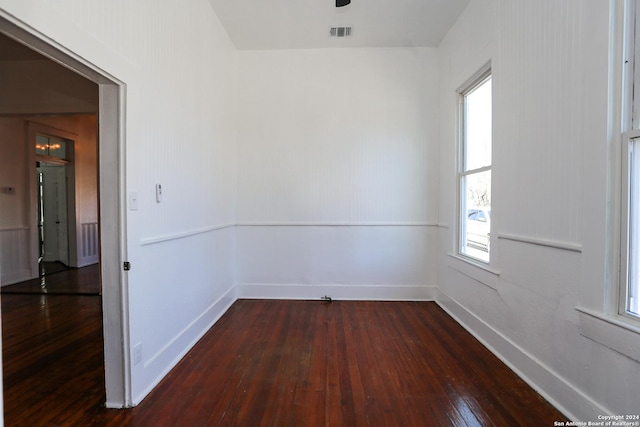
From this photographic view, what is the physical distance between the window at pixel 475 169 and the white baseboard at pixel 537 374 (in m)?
0.65

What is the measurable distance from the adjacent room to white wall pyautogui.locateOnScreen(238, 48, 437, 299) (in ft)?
0.09

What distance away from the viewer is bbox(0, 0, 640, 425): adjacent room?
1559 millimetres

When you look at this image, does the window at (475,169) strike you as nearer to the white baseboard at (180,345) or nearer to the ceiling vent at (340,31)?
the ceiling vent at (340,31)

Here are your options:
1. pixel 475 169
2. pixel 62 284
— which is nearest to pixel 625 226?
pixel 475 169

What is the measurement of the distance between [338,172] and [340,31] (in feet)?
5.36

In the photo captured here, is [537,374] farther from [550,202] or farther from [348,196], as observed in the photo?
[348,196]

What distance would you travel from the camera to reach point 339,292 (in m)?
3.78

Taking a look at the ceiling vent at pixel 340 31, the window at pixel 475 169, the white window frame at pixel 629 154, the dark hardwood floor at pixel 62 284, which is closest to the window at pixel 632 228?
the white window frame at pixel 629 154

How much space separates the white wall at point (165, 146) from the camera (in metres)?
1.57

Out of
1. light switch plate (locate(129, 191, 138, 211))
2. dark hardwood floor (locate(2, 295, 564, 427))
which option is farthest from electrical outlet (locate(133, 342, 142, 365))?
light switch plate (locate(129, 191, 138, 211))

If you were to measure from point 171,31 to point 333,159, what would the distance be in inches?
83.8

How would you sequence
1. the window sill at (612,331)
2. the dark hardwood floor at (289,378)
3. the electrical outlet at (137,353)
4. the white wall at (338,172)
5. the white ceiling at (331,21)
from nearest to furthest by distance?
the window sill at (612,331) → the dark hardwood floor at (289,378) → the electrical outlet at (137,353) → the white ceiling at (331,21) → the white wall at (338,172)

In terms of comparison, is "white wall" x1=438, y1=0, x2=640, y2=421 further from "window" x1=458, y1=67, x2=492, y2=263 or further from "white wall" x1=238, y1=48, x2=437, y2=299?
"white wall" x1=238, y1=48, x2=437, y2=299

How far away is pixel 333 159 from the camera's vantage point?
3.74 meters
